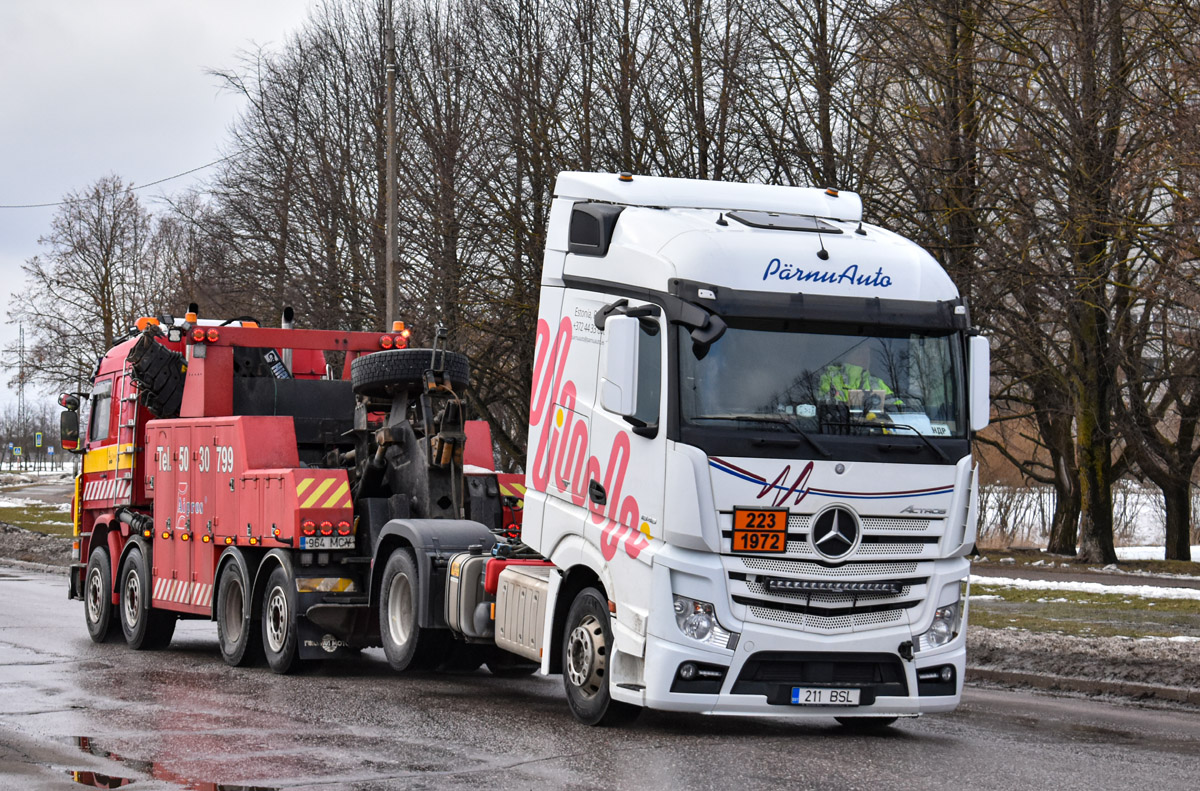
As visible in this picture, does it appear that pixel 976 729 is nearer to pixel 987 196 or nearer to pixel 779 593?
pixel 779 593

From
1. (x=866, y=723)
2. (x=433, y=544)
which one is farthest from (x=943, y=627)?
(x=433, y=544)

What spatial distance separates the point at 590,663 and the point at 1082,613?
30.2 ft

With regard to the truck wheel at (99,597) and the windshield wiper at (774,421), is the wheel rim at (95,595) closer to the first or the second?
the truck wheel at (99,597)

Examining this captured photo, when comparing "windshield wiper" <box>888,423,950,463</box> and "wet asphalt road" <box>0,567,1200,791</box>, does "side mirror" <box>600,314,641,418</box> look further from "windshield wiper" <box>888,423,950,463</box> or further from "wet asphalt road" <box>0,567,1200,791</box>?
"wet asphalt road" <box>0,567,1200,791</box>

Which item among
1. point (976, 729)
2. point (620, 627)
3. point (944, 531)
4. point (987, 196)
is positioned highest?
point (987, 196)

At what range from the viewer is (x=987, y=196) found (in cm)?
2506

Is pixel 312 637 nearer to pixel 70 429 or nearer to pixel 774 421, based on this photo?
pixel 774 421

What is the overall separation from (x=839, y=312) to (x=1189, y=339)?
51.0ft

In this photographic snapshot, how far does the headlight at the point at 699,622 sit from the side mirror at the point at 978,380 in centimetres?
203

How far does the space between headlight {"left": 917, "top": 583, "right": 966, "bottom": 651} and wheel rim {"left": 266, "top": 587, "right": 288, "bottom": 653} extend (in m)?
5.58

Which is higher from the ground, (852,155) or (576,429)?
(852,155)

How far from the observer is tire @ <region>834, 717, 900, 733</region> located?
9875mm

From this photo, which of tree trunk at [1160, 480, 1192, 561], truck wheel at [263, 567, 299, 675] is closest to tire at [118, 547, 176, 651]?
truck wheel at [263, 567, 299, 675]

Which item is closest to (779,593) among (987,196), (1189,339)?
(1189,339)
